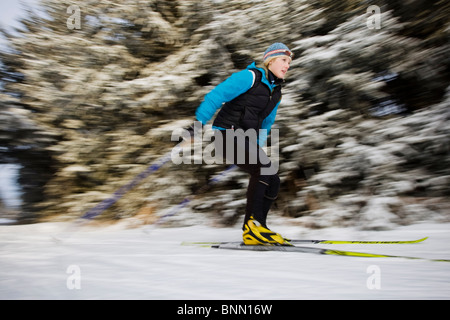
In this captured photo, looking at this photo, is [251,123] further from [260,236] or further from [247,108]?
[260,236]

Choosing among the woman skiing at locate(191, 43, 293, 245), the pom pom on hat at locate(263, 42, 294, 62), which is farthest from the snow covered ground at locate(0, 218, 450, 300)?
the pom pom on hat at locate(263, 42, 294, 62)

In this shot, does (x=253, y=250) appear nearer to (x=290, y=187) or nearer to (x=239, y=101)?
(x=239, y=101)

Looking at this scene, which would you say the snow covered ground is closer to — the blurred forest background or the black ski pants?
the black ski pants

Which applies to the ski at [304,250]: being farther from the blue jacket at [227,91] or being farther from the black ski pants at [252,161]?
the blue jacket at [227,91]

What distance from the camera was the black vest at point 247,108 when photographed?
276 cm

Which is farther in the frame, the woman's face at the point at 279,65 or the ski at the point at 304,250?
the woman's face at the point at 279,65

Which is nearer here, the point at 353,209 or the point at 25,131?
the point at 353,209

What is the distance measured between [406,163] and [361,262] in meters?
2.21

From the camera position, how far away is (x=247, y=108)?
9.08 feet

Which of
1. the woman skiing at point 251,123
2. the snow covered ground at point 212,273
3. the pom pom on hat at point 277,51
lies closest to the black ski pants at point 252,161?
the woman skiing at point 251,123

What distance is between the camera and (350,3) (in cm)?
470

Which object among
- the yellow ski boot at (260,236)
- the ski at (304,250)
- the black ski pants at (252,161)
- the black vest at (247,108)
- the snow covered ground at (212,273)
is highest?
the black vest at (247,108)

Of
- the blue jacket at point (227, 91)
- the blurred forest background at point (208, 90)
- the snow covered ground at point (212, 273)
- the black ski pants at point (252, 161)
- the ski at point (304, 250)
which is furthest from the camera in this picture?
the blurred forest background at point (208, 90)
